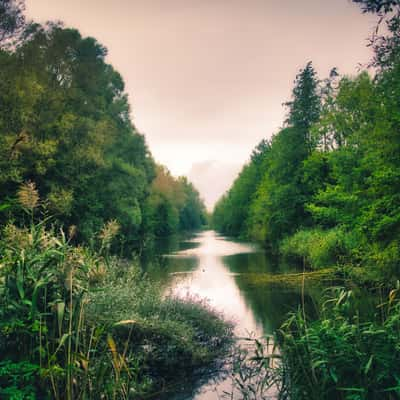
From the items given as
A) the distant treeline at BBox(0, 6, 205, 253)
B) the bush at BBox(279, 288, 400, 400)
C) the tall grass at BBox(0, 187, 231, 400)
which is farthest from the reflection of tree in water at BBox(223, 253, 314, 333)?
the tall grass at BBox(0, 187, 231, 400)

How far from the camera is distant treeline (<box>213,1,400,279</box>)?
10.4 m

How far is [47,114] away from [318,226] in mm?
19173

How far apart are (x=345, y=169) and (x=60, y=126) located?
15.4 m

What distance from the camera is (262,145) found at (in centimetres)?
6256

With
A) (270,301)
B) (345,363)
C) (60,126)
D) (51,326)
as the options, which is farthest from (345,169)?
(51,326)

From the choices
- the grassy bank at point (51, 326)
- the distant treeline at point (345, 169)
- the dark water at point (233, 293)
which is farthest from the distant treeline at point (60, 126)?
the distant treeline at point (345, 169)

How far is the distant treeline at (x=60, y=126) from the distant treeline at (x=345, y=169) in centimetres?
862

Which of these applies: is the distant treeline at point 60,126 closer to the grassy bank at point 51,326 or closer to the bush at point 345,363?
the grassy bank at point 51,326

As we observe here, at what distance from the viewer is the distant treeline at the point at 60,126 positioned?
17.4 meters

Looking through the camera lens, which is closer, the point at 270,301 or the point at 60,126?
the point at 270,301

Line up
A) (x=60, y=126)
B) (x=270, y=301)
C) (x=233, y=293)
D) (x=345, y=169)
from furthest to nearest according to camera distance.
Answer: (x=60, y=126) → (x=345, y=169) → (x=233, y=293) → (x=270, y=301)

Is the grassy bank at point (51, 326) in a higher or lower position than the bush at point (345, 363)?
higher

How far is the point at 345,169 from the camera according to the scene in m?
17.6

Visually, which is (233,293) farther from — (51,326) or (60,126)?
(60,126)
